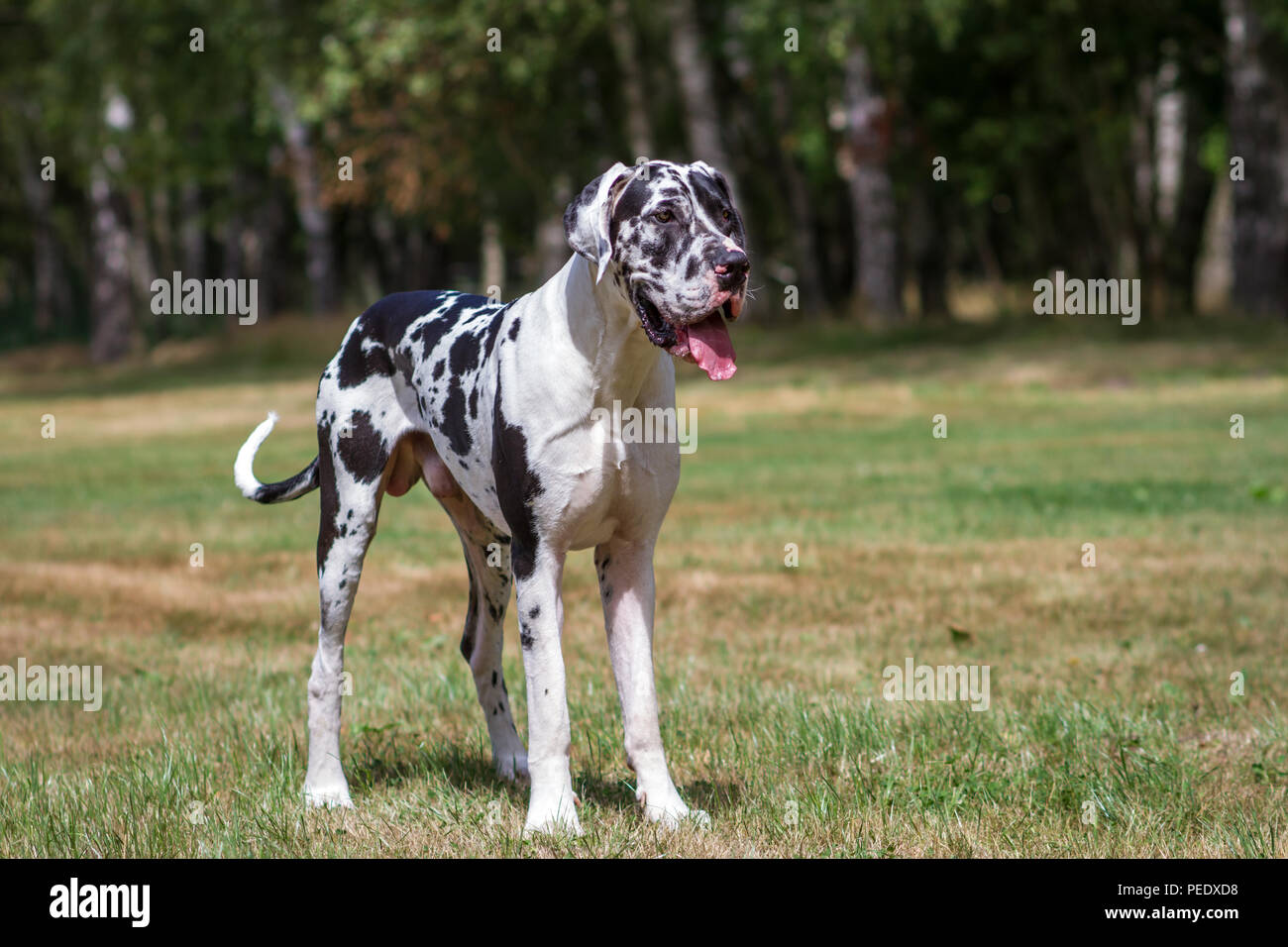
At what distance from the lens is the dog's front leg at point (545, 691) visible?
5008mm

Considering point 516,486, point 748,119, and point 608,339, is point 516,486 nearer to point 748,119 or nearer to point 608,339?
point 608,339

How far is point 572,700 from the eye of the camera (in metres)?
7.04

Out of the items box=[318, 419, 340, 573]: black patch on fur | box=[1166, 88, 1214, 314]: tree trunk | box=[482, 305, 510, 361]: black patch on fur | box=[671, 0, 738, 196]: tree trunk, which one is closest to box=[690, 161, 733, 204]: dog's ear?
box=[482, 305, 510, 361]: black patch on fur

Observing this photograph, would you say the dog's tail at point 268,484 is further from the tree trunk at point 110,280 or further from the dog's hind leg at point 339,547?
the tree trunk at point 110,280

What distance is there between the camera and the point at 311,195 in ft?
118

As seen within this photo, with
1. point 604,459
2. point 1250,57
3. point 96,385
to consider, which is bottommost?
point 96,385

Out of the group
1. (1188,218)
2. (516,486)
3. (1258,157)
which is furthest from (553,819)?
(1188,218)

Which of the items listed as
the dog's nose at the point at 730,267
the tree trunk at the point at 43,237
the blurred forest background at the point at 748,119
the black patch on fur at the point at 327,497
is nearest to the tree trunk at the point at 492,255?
the blurred forest background at the point at 748,119

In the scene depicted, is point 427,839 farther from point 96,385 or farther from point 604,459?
point 96,385

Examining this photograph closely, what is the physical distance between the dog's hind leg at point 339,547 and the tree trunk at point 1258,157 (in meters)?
23.2

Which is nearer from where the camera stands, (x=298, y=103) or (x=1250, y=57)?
(x=1250, y=57)

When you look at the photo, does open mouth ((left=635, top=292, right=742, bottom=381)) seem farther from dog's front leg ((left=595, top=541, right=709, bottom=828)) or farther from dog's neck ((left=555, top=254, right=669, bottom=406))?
dog's front leg ((left=595, top=541, right=709, bottom=828))
